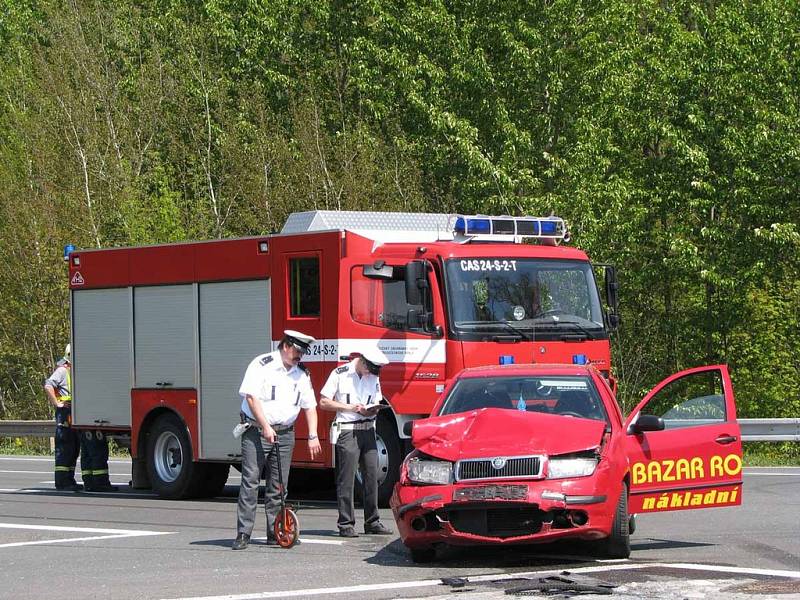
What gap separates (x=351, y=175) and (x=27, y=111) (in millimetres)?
11759

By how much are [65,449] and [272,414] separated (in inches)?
311

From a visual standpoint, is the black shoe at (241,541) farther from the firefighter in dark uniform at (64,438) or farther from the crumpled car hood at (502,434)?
the firefighter in dark uniform at (64,438)

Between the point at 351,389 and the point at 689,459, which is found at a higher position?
the point at 351,389

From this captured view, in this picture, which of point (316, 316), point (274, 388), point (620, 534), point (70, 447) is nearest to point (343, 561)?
point (274, 388)

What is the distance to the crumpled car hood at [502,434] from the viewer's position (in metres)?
10.6


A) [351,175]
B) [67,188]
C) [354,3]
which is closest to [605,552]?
[351,175]

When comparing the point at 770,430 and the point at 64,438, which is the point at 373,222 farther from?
the point at 770,430

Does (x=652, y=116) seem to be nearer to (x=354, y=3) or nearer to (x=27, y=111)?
(x=354, y=3)

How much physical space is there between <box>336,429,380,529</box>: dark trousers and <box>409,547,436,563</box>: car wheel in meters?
1.99

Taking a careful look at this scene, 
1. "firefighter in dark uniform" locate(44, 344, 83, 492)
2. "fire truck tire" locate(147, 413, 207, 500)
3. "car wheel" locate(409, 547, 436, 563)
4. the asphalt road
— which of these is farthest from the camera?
"firefighter in dark uniform" locate(44, 344, 83, 492)

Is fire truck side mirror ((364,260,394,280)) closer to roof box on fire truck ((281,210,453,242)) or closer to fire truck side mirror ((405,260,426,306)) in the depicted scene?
fire truck side mirror ((405,260,426,306))

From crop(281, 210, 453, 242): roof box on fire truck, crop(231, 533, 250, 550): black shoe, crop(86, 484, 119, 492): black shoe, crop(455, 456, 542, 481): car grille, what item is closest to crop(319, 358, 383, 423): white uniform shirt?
crop(231, 533, 250, 550): black shoe

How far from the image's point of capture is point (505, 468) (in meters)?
10.5

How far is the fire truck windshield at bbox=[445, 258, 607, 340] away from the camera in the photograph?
1517cm
